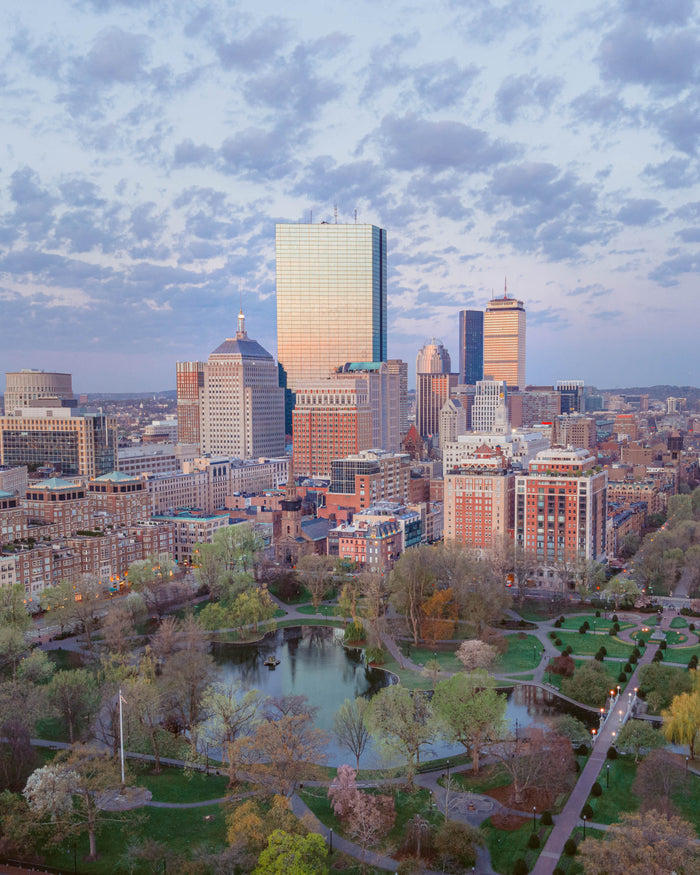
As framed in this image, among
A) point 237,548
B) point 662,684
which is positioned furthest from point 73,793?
point 237,548

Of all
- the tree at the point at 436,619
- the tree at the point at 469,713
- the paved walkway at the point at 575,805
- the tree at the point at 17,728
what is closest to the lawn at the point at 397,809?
the tree at the point at 469,713

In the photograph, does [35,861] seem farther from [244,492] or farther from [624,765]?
[244,492]

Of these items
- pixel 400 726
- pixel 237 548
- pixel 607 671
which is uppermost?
pixel 237 548

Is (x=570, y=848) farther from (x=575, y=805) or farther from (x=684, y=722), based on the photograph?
(x=684, y=722)

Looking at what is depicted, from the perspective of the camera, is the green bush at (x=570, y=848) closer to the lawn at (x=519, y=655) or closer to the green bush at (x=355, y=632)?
the lawn at (x=519, y=655)

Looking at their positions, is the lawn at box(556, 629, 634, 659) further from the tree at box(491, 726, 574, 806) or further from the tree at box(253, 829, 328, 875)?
the tree at box(253, 829, 328, 875)

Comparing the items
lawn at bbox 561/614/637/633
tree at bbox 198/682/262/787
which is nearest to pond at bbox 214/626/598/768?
tree at bbox 198/682/262/787
